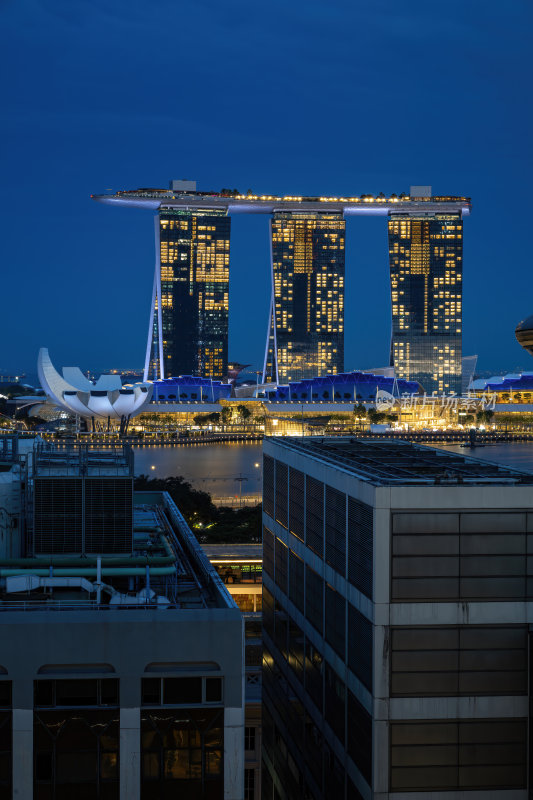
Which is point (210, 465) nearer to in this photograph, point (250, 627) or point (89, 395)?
point (89, 395)

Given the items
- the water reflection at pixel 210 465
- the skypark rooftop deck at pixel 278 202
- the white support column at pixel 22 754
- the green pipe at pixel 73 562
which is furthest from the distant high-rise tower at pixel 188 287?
the white support column at pixel 22 754

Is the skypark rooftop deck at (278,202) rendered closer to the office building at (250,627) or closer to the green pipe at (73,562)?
the office building at (250,627)

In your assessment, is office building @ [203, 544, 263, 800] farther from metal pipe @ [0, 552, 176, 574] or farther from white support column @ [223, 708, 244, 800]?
white support column @ [223, 708, 244, 800]

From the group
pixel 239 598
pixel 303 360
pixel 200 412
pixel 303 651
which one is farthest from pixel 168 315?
pixel 303 651

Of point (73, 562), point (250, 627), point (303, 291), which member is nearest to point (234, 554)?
point (250, 627)

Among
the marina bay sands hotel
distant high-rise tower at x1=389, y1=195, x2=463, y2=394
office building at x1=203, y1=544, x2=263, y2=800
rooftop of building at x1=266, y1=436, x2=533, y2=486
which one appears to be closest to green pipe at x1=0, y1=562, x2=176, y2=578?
rooftop of building at x1=266, y1=436, x2=533, y2=486

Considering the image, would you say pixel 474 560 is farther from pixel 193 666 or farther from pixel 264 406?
pixel 264 406
